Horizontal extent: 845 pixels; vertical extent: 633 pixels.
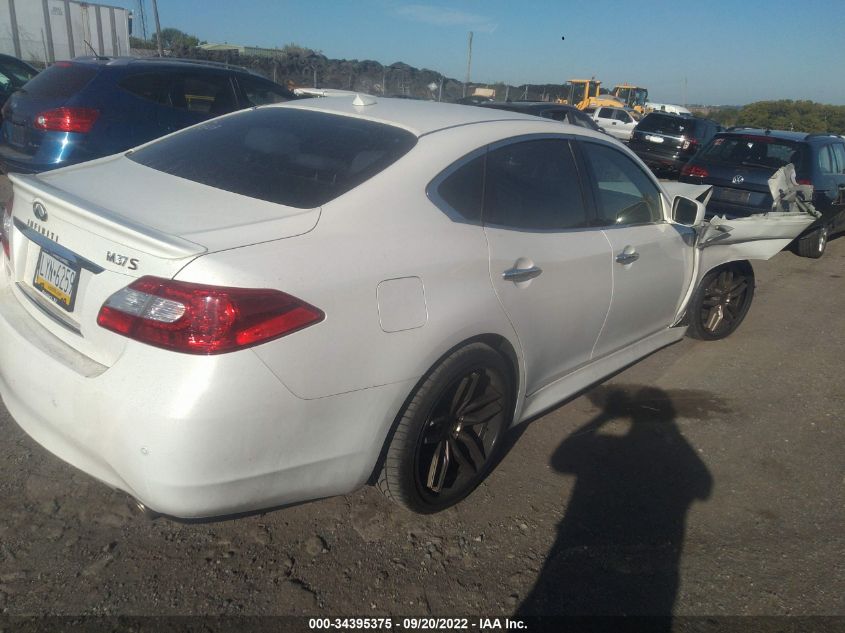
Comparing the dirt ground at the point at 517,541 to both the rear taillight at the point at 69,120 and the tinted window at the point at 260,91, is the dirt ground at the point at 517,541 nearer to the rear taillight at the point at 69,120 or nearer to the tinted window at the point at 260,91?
the rear taillight at the point at 69,120

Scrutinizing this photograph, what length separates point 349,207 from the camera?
7.83ft

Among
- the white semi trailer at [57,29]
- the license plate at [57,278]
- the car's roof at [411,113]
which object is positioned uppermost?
the white semi trailer at [57,29]

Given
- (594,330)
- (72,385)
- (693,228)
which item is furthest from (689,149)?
(72,385)

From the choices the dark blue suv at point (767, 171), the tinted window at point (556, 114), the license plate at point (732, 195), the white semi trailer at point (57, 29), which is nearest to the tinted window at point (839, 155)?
the dark blue suv at point (767, 171)

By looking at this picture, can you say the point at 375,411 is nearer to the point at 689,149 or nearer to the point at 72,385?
the point at 72,385

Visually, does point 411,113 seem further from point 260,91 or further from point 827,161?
point 827,161

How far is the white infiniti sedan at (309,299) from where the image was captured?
202cm

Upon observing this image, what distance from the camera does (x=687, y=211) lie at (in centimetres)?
406

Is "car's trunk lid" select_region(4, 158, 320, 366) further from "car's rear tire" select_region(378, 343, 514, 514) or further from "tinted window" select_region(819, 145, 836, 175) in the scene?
"tinted window" select_region(819, 145, 836, 175)

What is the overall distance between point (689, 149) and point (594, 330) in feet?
47.0

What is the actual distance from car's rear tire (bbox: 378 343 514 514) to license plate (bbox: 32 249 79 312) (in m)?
1.20

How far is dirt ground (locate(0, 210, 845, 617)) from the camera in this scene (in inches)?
94.7

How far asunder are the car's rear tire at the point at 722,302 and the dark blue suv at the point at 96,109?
5239 millimetres

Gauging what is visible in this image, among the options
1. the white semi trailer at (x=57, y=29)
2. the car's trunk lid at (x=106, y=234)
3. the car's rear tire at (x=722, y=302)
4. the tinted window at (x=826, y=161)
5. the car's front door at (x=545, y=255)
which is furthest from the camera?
the white semi trailer at (x=57, y=29)
